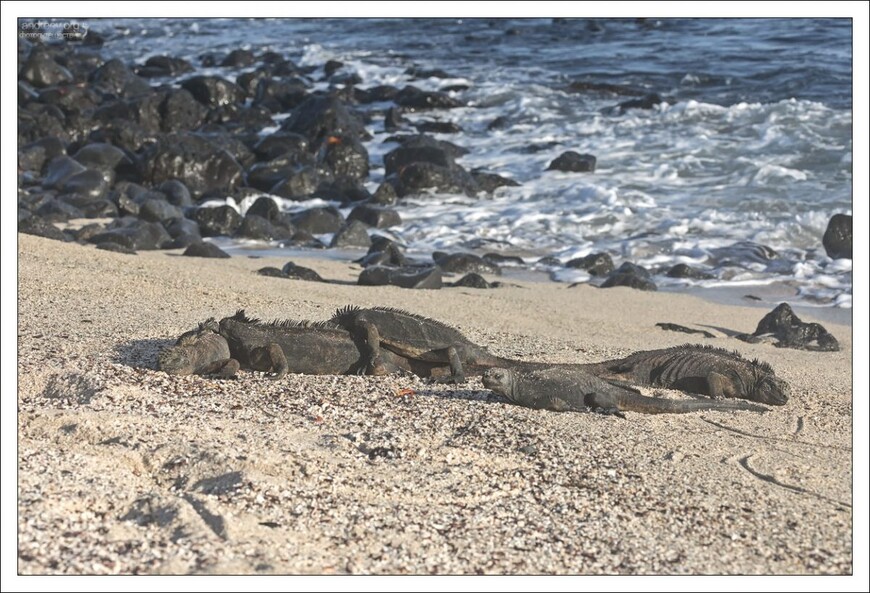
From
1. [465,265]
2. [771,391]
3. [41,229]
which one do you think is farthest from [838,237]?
[41,229]

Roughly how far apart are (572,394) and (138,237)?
722cm

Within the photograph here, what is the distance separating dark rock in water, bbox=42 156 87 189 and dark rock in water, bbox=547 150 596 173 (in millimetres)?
7108

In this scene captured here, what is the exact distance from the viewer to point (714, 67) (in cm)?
2195

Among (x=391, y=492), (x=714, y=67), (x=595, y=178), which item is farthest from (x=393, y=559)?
(x=714, y=67)

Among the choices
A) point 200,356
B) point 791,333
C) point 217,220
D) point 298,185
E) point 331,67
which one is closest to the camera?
point 200,356

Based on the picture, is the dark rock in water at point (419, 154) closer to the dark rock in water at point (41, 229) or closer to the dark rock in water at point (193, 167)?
the dark rock in water at point (193, 167)

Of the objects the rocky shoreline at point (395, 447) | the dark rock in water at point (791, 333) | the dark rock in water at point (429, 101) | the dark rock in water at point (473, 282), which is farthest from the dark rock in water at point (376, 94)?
the dark rock in water at point (791, 333)

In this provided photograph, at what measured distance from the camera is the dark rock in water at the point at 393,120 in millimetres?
20062

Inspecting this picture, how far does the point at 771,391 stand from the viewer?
6.24 m

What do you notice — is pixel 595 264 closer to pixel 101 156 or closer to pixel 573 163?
pixel 573 163

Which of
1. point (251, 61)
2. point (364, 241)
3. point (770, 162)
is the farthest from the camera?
point (251, 61)

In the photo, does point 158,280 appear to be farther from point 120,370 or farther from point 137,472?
point 137,472

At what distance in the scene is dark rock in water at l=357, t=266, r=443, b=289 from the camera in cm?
982

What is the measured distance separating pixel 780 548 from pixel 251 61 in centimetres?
2611
